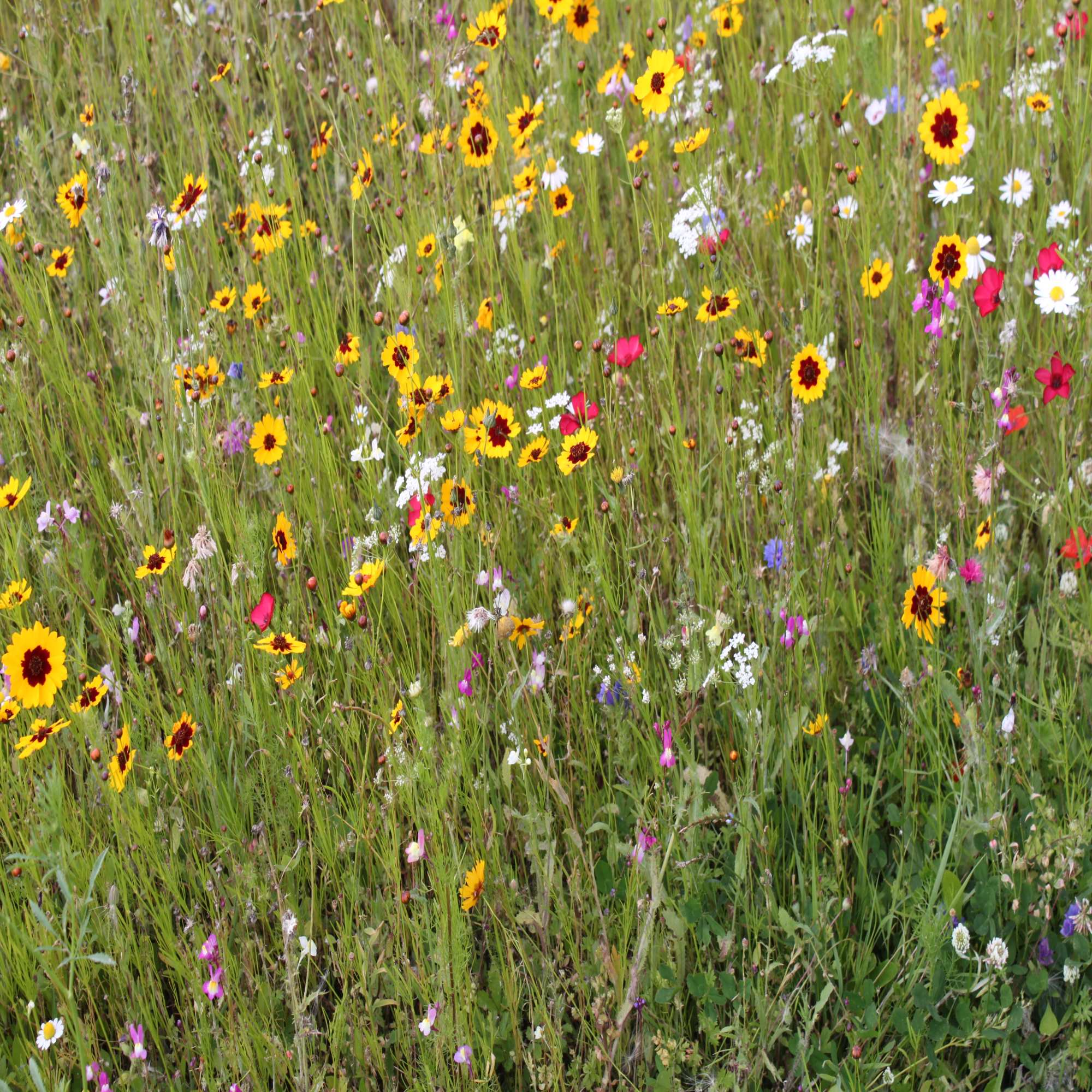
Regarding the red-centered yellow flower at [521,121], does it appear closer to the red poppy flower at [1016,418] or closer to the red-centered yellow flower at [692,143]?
the red-centered yellow flower at [692,143]

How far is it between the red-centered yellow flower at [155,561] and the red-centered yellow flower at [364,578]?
319 millimetres

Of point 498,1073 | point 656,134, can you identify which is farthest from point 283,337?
point 498,1073

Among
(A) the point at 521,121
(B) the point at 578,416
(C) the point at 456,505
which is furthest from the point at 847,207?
(C) the point at 456,505

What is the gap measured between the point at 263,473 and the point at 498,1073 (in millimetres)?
1180

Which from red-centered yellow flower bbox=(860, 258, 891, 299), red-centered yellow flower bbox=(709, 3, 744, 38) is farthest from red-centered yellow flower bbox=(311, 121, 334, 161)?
red-centered yellow flower bbox=(860, 258, 891, 299)

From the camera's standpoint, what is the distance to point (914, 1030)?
1.30 meters

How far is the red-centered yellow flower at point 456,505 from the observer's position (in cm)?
167

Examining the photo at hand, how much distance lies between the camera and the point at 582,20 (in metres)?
2.56

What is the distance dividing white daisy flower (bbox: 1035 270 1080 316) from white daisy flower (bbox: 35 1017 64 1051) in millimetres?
1865

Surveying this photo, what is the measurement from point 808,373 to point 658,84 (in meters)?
0.74

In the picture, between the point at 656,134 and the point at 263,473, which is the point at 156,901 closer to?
the point at 263,473

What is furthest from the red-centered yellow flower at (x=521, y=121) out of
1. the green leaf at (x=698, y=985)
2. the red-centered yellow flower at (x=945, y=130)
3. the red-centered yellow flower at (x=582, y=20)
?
the green leaf at (x=698, y=985)

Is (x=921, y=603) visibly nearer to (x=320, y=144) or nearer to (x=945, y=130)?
(x=945, y=130)

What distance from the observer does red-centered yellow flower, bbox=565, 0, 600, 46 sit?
2.52 m
